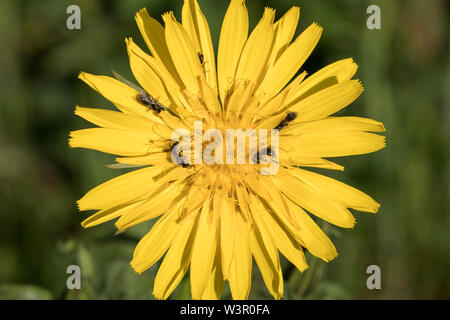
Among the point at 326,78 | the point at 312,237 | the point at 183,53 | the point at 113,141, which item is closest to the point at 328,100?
the point at 326,78

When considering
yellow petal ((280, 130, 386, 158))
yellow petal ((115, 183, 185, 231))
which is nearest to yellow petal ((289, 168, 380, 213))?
yellow petal ((280, 130, 386, 158))

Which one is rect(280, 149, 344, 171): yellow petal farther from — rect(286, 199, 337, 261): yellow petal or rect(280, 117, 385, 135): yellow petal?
rect(286, 199, 337, 261): yellow petal

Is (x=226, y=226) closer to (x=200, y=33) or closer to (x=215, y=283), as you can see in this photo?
(x=215, y=283)

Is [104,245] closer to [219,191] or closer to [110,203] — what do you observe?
[110,203]

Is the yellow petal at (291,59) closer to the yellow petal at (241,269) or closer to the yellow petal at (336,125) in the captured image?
the yellow petal at (336,125)

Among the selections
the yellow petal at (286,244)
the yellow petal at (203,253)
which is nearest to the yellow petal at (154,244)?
the yellow petal at (203,253)

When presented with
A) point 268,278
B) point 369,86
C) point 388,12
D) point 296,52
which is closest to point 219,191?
point 268,278
